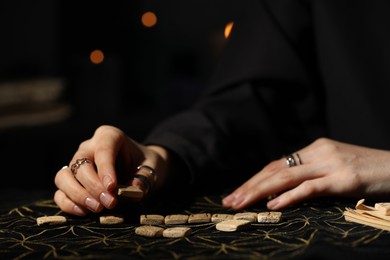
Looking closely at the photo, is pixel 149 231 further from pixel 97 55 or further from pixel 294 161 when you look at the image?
pixel 97 55

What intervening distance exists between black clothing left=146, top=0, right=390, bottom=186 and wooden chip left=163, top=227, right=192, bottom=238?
0.47m

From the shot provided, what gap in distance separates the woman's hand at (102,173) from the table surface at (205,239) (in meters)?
0.03

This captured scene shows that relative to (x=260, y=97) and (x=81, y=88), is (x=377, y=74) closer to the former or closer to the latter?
(x=260, y=97)

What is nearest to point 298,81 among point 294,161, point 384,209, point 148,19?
point 294,161

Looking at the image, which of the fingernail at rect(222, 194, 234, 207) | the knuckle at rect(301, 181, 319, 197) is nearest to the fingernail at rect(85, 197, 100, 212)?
the fingernail at rect(222, 194, 234, 207)

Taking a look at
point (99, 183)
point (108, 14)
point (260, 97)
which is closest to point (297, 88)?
point (260, 97)

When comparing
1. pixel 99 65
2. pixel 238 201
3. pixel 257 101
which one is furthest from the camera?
pixel 99 65

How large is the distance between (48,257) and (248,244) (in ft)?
0.80

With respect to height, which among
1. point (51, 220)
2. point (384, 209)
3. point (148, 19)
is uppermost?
point (148, 19)

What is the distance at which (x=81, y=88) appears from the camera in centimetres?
279

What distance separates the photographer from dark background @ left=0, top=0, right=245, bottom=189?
251 cm

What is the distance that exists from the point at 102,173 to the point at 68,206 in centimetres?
9

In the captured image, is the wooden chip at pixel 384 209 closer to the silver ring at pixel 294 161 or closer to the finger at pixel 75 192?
the silver ring at pixel 294 161

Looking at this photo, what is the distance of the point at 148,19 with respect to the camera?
347 cm
